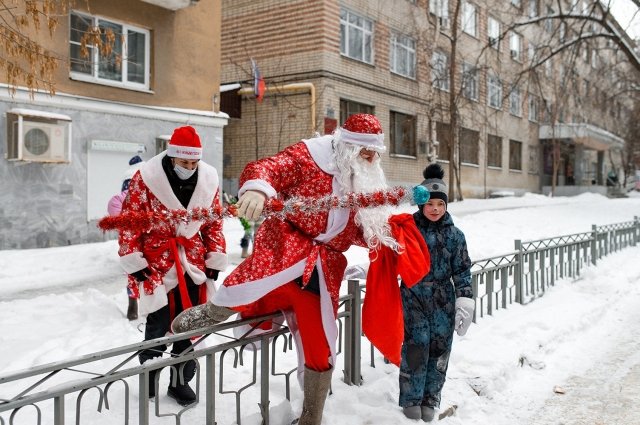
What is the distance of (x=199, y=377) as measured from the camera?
10.2 ft

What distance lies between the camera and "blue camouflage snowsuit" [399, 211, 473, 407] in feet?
11.4

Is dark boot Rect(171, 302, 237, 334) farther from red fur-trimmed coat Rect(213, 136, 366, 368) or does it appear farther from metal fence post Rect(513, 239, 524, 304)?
metal fence post Rect(513, 239, 524, 304)

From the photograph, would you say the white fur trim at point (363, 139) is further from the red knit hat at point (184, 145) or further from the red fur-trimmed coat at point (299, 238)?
the red knit hat at point (184, 145)

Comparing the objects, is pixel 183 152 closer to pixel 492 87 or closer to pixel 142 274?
pixel 142 274

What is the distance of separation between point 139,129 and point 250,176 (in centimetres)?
1007

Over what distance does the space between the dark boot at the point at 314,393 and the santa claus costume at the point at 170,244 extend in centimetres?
80

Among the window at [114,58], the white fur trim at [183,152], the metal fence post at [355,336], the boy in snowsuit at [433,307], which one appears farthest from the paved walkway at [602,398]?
the window at [114,58]

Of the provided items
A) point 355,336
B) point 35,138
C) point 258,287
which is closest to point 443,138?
point 35,138

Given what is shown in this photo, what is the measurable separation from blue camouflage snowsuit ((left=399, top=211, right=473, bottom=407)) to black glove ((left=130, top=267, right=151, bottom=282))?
1.55 m

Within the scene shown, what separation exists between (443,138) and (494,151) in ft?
19.2

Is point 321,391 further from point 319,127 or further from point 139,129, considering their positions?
point 319,127

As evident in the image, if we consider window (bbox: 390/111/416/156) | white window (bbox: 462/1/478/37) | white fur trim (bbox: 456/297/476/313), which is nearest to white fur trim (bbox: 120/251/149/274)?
white fur trim (bbox: 456/297/476/313)

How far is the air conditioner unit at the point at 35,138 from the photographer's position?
31.7ft

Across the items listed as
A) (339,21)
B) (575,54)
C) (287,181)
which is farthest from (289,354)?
(575,54)
